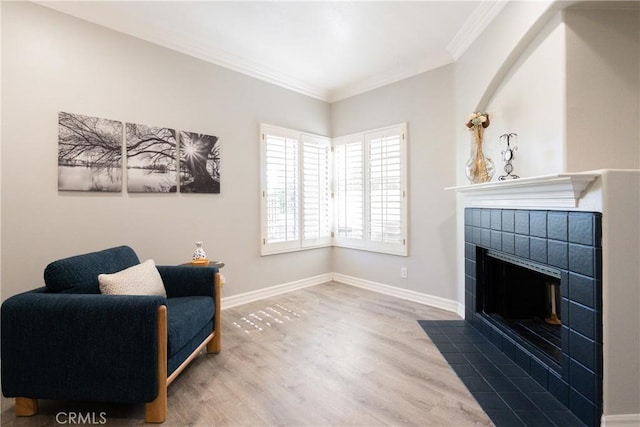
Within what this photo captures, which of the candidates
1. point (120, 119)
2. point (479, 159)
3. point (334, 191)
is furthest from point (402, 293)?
point (120, 119)

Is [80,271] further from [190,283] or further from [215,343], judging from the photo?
[215,343]

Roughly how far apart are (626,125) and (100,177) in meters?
3.90

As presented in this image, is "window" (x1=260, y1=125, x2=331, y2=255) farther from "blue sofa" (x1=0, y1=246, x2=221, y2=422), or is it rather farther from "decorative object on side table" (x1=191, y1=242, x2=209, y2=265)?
"blue sofa" (x1=0, y1=246, x2=221, y2=422)

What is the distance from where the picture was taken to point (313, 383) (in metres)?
1.98

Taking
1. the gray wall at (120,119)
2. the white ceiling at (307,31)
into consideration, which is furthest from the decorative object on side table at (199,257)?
the white ceiling at (307,31)

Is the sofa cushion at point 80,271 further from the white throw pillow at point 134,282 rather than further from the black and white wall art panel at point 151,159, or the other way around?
the black and white wall art panel at point 151,159

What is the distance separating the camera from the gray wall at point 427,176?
3357 mm

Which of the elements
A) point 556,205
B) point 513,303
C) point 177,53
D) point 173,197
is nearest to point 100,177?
point 173,197

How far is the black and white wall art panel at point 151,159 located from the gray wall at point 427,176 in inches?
101

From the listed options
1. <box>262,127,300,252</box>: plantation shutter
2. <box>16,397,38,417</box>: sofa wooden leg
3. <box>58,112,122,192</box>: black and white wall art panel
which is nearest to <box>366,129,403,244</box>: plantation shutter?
<box>262,127,300,252</box>: plantation shutter

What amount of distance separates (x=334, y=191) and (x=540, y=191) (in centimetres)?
295

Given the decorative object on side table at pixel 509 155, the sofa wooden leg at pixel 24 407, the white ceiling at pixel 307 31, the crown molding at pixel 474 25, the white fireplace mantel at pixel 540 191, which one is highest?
the white ceiling at pixel 307 31

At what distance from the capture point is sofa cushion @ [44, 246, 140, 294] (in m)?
1.74

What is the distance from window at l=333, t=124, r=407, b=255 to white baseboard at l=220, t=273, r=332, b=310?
62cm
